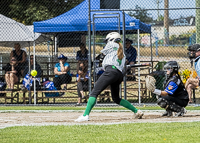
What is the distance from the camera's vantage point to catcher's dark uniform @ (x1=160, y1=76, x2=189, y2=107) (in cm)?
1046

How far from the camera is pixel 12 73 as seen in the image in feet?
50.4

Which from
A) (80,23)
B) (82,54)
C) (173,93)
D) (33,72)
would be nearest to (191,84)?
(82,54)

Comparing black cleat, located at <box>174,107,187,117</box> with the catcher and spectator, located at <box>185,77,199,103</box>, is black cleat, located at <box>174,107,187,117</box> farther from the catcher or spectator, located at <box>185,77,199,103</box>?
spectator, located at <box>185,77,199,103</box>

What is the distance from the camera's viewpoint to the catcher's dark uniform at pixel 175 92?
34.3 feet

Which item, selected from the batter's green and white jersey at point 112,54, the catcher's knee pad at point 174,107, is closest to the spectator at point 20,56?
the batter's green and white jersey at point 112,54

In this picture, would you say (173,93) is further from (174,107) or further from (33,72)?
(33,72)

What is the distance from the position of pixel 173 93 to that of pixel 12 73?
6.48 metres

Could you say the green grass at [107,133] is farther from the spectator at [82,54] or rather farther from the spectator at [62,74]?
the spectator at [82,54]

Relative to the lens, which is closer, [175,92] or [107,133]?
[107,133]

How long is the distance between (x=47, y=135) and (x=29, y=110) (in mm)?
5750

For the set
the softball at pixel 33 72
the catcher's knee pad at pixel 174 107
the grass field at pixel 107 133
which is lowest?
the grass field at pixel 107 133

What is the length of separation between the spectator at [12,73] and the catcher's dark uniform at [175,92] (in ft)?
20.7

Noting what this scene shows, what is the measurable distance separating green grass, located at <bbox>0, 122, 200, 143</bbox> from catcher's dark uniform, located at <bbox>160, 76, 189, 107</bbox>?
1567mm

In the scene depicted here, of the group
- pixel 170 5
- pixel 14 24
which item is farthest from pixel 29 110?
pixel 170 5
